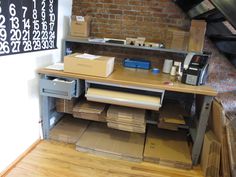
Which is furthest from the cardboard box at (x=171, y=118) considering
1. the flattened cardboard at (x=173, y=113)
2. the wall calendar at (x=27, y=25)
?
the wall calendar at (x=27, y=25)

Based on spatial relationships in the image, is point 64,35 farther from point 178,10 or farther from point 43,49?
point 178,10

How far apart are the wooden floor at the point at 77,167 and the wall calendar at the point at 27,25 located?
41.0 inches

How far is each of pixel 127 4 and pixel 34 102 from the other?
1.70 meters

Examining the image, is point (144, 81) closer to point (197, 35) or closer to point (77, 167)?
point (197, 35)

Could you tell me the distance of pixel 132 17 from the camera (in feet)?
8.68

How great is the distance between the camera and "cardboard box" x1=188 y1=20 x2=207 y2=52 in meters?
2.19

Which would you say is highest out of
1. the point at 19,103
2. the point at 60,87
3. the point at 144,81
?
the point at 144,81

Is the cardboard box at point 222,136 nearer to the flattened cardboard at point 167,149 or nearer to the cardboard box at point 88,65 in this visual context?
the flattened cardboard at point 167,149

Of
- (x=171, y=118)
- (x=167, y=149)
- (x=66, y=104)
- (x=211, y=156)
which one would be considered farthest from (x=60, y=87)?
(x=211, y=156)

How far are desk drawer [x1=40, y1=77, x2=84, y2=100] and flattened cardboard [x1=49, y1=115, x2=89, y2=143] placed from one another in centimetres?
52

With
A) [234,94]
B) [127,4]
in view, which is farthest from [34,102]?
[234,94]

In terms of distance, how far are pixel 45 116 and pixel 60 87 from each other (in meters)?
0.47

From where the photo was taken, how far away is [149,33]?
8.70 ft

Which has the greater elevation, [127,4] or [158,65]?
[127,4]
